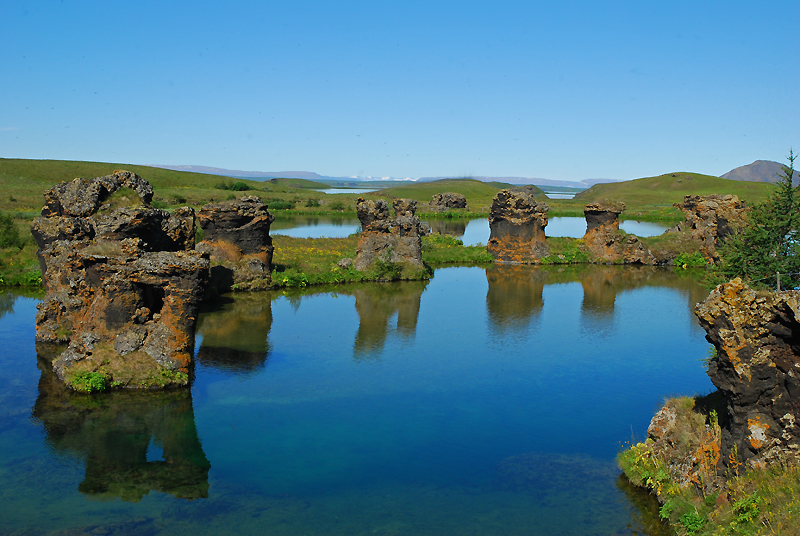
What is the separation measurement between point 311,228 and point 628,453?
65.8 metres

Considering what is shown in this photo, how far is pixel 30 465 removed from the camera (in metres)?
15.2

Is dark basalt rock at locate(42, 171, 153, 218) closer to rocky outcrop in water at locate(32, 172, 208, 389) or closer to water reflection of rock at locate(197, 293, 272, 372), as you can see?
rocky outcrop in water at locate(32, 172, 208, 389)

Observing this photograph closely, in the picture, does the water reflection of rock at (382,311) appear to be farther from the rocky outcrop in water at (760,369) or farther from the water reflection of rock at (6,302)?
the water reflection of rock at (6,302)

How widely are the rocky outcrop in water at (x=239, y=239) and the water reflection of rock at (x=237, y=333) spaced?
164cm

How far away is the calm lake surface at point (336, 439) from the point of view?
43.8 ft

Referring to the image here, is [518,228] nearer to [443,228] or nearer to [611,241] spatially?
[611,241]

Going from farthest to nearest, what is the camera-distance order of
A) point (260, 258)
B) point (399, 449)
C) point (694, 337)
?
point (260, 258), point (694, 337), point (399, 449)

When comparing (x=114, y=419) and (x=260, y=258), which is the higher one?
(x=260, y=258)

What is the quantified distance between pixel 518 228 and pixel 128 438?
4050 centimetres

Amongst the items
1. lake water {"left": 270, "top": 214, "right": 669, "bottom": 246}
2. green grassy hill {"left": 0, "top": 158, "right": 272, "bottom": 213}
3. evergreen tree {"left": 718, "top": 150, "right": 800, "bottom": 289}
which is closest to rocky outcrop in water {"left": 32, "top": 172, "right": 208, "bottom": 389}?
evergreen tree {"left": 718, "top": 150, "right": 800, "bottom": 289}

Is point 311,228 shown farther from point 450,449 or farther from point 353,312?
point 450,449

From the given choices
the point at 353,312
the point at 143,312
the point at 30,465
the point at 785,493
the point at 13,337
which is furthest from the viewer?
the point at 353,312

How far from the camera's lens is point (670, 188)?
167875 mm

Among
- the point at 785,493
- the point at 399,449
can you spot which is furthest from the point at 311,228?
the point at 785,493
